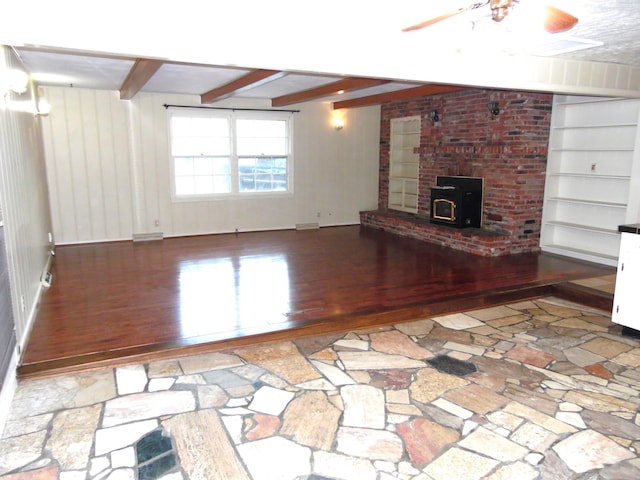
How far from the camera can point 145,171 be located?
299 inches

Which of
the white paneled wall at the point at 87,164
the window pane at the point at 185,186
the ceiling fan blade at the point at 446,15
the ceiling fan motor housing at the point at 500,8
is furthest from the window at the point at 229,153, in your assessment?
the ceiling fan motor housing at the point at 500,8

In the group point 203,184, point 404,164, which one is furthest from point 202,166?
point 404,164

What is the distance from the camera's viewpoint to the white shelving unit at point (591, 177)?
5.75 m

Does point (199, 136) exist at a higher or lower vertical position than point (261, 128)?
lower

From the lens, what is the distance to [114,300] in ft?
14.8

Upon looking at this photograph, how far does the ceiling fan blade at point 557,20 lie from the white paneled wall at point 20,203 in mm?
3398

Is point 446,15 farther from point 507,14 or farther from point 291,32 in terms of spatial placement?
point 291,32

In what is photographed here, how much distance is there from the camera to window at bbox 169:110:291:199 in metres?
7.86

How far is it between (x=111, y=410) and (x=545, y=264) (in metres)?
5.26

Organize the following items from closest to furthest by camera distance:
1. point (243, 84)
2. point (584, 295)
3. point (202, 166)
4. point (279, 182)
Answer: point (584, 295), point (243, 84), point (202, 166), point (279, 182)

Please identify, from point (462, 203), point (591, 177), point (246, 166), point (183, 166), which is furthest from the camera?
point (246, 166)

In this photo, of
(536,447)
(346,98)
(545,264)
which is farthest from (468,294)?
(346,98)

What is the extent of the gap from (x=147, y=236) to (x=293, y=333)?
183 inches

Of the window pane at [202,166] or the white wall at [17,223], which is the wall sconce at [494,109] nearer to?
the window pane at [202,166]
